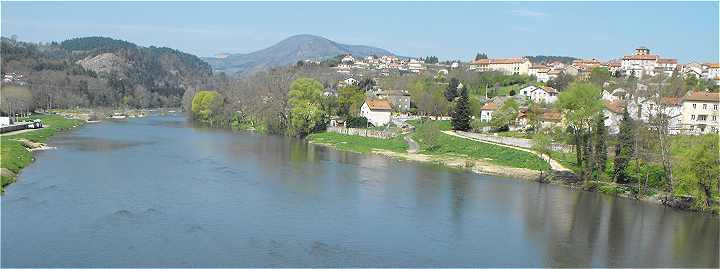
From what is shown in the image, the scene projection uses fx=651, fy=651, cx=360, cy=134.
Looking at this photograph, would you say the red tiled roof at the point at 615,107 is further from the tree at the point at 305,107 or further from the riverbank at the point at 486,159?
the tree at the point at 305,107

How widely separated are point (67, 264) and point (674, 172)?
18397 mm

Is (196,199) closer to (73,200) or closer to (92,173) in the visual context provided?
(73,200)

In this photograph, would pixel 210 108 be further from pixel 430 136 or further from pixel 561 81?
pixel 561 81

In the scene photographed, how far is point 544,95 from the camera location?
5047cm

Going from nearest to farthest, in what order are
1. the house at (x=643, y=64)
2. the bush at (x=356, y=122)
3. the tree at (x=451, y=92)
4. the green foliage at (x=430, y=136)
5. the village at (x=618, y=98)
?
the village at (x=618, y=98)
the green foliage at (x=430, y=136)
the bush at (x=356, y=122)
the tree at (x=451, y=92)
the house at (x=643, y=64)

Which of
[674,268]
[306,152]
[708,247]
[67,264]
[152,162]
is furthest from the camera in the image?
[306,152]

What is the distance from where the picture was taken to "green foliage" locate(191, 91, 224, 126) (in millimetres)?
58722

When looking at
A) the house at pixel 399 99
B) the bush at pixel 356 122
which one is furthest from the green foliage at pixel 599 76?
the bush at pixel 356 122

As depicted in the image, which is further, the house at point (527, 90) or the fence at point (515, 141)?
the house at point (527, 90)

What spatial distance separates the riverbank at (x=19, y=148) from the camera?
75.3 ft

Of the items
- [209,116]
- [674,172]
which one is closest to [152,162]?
[674,172]

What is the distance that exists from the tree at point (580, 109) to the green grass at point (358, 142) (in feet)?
35.5

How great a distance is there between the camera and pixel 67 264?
517 inches

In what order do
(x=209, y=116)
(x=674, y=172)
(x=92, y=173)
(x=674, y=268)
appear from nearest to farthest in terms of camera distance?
1. (x=674, y=268)
2. (x=674, y=172)
3. (x=92, y=173)
4. (x=209, y=116)
